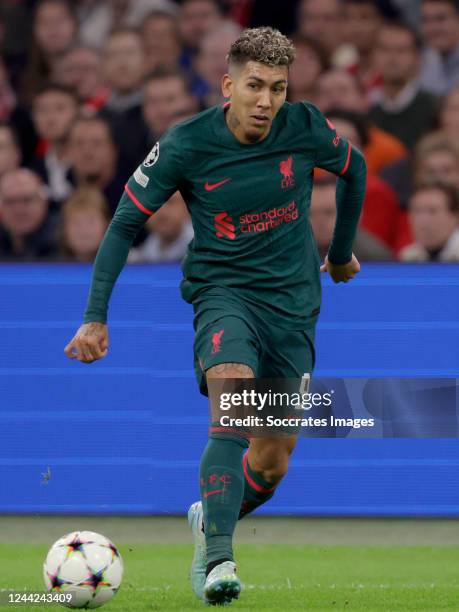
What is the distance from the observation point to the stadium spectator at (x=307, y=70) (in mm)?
9523

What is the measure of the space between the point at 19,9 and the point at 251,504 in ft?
22.5

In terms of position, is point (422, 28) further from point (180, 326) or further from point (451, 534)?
point (451, 534)

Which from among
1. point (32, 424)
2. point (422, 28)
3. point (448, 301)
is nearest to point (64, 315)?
point (32, 424)

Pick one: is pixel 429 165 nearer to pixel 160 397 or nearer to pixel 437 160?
pixel 437 160

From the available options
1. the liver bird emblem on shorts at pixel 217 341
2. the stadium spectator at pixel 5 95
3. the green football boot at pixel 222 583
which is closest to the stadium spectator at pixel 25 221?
the stadium spectator at pixel 5 95

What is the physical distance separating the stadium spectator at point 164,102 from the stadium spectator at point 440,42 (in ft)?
5.68

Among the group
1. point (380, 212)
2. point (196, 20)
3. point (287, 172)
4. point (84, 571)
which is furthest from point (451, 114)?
point (84, 571)

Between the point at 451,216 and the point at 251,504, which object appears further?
the point at 451,216

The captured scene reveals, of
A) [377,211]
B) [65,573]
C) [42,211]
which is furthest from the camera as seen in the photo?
[42,211]

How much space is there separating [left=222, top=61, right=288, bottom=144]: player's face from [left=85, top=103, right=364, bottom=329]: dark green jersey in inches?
2.4

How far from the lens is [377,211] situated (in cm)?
874

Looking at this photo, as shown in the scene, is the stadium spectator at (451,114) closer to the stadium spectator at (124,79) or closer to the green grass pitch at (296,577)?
the stadium spectator at (124,79)

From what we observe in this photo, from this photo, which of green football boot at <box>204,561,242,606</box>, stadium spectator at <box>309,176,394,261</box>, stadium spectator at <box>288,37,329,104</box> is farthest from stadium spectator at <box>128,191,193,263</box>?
green football boot at <box>204,561,242,606</box>

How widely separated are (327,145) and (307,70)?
463 cm
